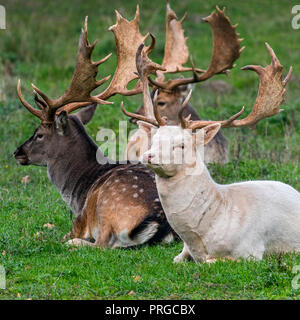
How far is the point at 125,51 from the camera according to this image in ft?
31.6

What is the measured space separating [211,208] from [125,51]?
347 cm

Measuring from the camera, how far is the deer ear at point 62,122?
28.5 ft

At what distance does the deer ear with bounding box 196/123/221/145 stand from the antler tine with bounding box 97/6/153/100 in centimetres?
264

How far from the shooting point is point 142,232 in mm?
7820

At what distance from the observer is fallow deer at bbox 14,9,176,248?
788cm

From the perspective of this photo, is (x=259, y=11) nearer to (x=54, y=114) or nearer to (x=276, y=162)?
(x=276, y=162)

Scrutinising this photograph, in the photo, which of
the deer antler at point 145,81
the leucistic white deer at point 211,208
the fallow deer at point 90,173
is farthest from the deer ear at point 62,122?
the leucistic white deer at point 211,208

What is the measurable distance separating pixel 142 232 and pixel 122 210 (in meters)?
0.31

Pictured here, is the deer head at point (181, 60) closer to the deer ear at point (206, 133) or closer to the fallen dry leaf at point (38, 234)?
the fallen dry leaf at point (38, 234)

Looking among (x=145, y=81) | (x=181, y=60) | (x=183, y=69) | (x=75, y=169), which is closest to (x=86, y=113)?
(x=75, y=169)

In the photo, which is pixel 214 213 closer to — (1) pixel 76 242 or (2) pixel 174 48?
(1) pixel 76 242

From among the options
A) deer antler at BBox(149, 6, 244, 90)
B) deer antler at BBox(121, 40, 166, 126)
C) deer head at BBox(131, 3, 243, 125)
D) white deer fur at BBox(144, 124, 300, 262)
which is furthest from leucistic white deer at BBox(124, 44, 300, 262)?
deer antler at BBox(149, 6, 244, 90)

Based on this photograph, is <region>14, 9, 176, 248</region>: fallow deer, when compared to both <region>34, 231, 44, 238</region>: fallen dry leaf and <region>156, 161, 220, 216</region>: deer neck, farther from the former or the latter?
<region>156, 161, 220, 216</region>: deer neck

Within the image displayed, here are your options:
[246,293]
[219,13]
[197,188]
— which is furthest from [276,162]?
[246,293]
